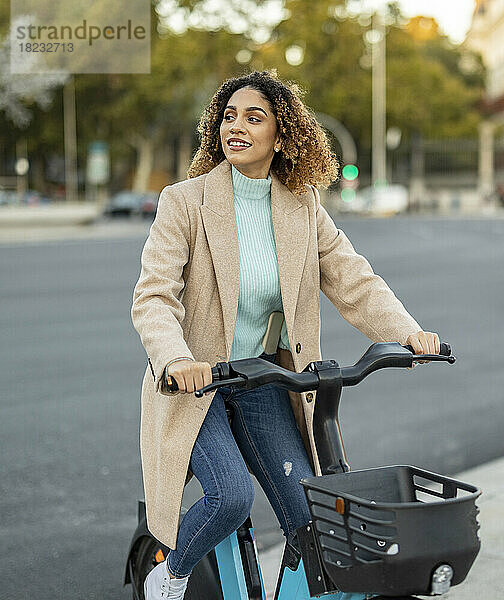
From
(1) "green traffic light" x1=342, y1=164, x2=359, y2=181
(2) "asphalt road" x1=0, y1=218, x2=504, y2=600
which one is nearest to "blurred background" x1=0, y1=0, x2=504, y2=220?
(1) "green traffic light" x1=342, y1=164, x2=359, y2=181

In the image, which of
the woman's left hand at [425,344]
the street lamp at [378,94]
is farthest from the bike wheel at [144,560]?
the street lamp at [378,94]

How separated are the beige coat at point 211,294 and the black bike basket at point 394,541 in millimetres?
691

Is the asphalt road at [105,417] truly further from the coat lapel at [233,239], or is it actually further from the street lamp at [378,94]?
the street lamp at [378,94]

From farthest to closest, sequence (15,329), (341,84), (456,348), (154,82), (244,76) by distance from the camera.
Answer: (341,84) → (154,82) → (15,329) → (456,348) → (244,76)

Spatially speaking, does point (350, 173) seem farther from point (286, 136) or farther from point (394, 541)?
point (394, 541)

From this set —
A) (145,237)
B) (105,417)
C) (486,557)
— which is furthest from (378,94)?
(486,557)

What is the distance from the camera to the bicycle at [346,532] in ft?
7.25

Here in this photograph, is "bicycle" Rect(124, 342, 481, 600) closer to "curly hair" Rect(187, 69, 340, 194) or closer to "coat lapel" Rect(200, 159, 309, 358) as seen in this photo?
"coat lapel" Rect(200, 159, 309, 358)

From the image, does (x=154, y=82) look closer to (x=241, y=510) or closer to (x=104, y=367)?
(x=104, y=367)

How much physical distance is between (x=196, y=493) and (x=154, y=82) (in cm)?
5650

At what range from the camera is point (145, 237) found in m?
32.0

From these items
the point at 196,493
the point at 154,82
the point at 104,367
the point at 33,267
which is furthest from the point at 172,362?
the point at 154,82

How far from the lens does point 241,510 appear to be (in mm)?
2842

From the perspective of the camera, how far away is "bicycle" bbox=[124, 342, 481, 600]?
2.21 meters
